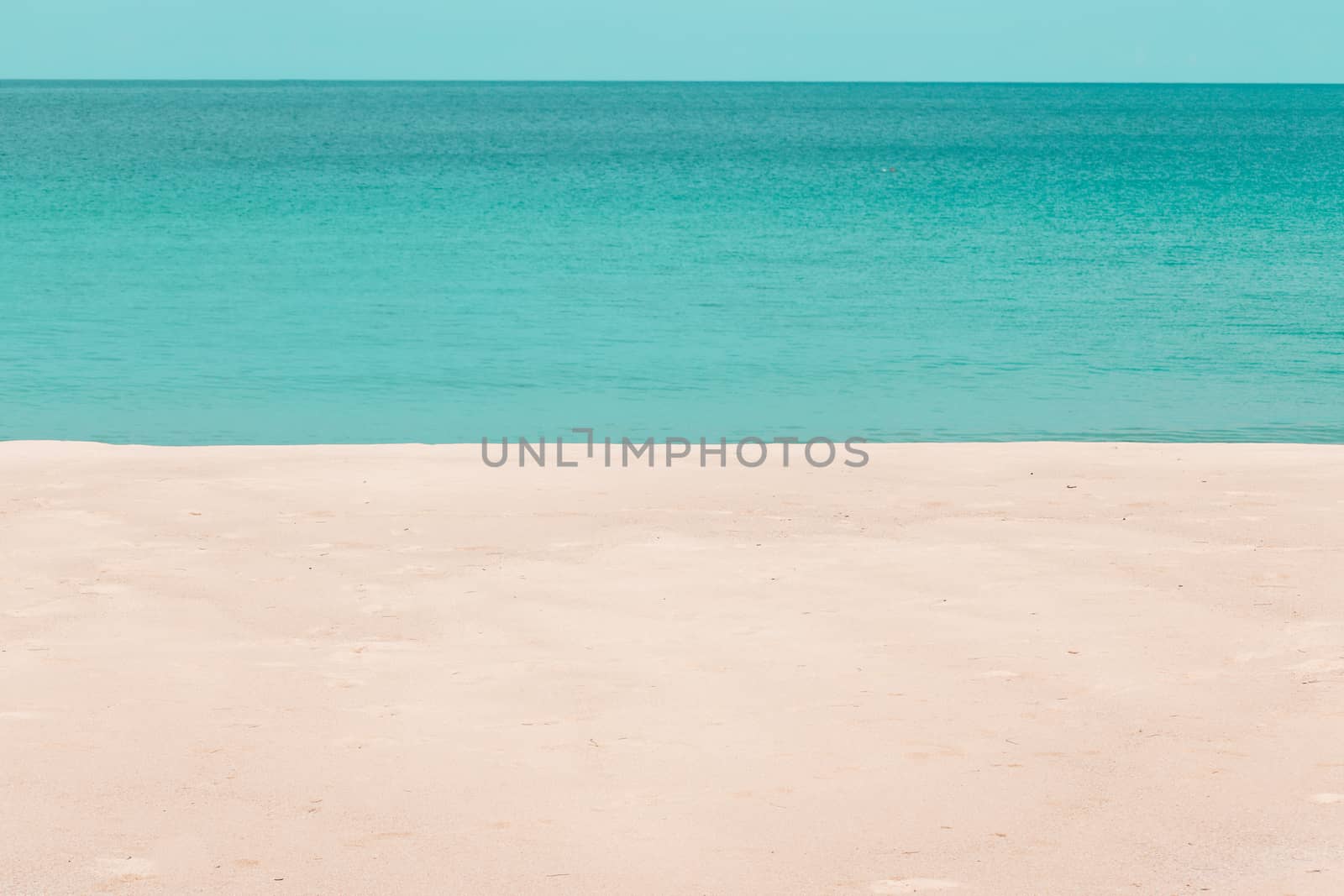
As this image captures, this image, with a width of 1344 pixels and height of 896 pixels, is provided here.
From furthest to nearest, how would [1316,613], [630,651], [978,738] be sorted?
[1316,613], [630,651], [978,738]

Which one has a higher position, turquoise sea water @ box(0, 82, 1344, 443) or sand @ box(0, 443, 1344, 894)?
turquoise sea water @ box(0, 82, 1344, 443)

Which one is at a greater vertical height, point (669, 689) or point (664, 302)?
point (664, 302)

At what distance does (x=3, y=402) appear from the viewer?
54.9 feet

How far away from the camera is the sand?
5109 millimetres

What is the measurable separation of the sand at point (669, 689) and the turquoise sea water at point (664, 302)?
540cm

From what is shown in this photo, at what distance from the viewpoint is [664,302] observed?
24.1 meters

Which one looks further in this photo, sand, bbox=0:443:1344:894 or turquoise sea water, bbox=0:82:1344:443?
turquoise sea water, bbox=0:82:1344:443

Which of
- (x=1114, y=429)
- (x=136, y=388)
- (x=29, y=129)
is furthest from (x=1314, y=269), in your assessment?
(x=29, y=129)

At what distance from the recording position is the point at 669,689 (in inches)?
264

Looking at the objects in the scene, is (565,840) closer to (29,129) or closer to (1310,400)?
(1310,400)

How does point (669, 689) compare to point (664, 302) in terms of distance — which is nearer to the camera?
point (669, 689)

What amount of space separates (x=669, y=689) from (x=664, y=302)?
1770 centimetres

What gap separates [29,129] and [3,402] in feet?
264

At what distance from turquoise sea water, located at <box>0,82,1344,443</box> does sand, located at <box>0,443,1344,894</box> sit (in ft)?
17.7
